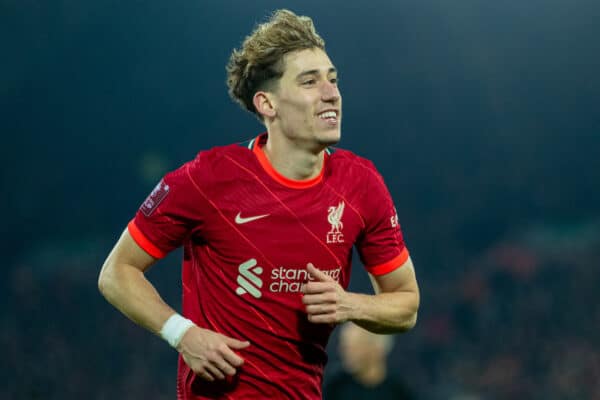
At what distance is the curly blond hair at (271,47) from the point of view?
3.00 metres

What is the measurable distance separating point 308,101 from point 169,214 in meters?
0.63

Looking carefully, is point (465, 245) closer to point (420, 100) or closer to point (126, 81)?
point (420, 100)

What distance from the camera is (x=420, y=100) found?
996 cm

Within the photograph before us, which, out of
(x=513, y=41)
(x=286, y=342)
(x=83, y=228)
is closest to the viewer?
(x=286, y=342)

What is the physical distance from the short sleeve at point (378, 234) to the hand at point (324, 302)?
1.27 feet

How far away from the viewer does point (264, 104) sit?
3.04 metres

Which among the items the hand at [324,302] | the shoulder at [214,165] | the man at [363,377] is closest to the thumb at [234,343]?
the hand at [324,302]

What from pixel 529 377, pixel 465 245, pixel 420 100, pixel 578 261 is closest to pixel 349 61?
pixel 420 100

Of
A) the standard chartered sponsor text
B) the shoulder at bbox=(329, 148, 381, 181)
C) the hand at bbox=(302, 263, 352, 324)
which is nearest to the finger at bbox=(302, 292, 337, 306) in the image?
the hand at bbox=(302, 263, 352, 324)

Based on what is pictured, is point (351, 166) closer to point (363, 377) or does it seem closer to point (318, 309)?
point (318, 309)

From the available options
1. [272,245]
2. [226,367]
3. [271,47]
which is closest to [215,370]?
[226,367]

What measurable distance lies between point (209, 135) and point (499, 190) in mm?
3507

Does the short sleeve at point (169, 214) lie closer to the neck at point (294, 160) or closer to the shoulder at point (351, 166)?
the neck at point (294, 160)

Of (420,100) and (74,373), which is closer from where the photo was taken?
(74,373)
